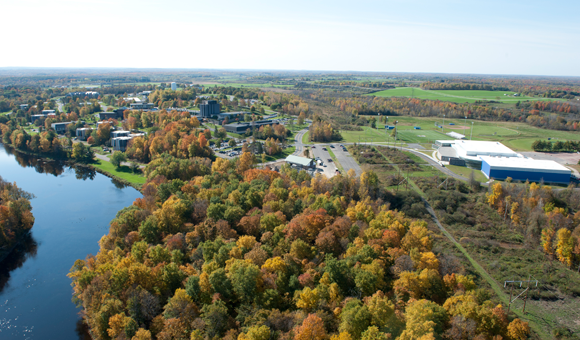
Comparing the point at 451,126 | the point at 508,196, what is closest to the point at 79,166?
the point at 508,196

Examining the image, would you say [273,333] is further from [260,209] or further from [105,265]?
[260,209]

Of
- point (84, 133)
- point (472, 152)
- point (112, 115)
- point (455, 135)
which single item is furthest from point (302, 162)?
point (112, 115)

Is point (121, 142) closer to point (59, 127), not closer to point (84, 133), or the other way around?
point (84, 133)

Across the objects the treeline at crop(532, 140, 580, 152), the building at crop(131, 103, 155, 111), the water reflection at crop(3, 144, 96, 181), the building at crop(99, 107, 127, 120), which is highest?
the building at crop(131, 103, 155, 111)

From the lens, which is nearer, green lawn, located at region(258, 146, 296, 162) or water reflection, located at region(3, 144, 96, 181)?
water reflection, located at region(3, 144, 96, 181)

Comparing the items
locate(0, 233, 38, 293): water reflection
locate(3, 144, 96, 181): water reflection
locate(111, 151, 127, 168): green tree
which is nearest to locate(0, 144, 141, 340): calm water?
locate(0, 233, 38, 293): water reflection

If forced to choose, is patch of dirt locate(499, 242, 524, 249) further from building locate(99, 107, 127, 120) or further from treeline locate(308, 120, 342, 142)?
building locate(99, 107, 127, 120)
